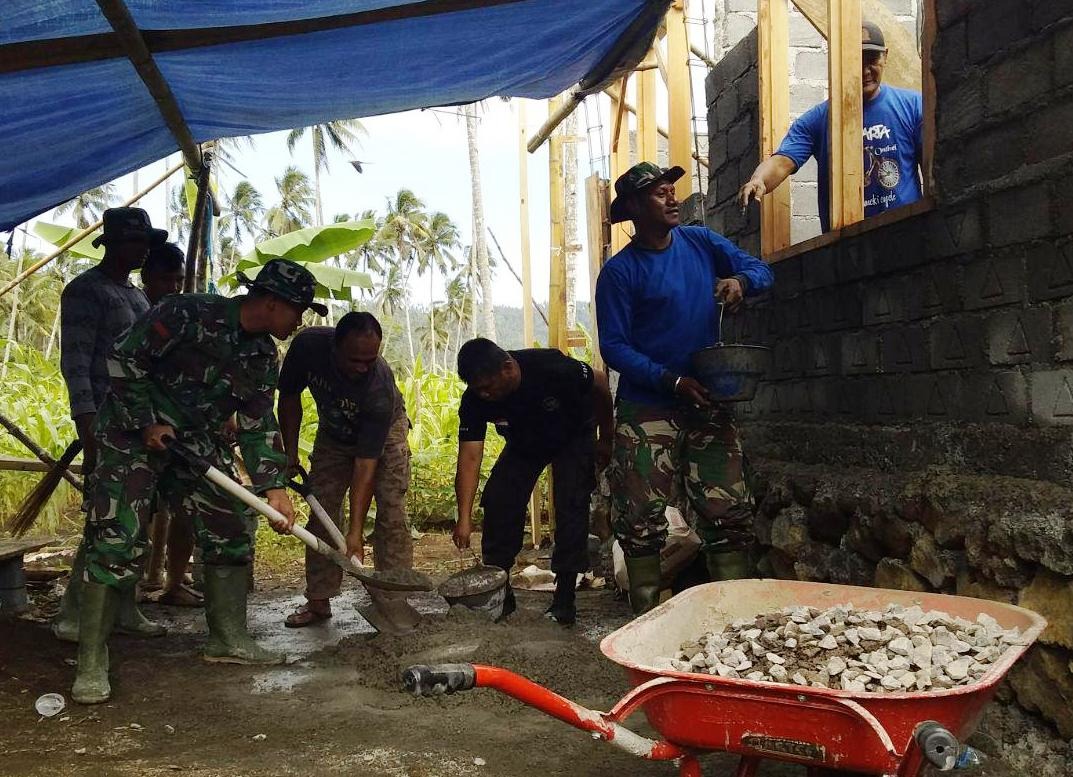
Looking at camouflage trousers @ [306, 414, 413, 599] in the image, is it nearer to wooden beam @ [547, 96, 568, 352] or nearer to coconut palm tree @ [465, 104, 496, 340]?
wooden beam @ [547, 96, 568, 352]

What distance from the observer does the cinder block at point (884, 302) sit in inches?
134

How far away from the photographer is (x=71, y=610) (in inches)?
172

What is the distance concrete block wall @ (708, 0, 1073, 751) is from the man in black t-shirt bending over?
3.17 ft

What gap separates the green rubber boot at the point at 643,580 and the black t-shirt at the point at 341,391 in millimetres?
1328

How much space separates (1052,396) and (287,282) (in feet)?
8.75

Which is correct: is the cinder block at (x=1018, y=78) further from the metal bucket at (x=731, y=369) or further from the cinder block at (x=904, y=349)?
the metal bucket at (x=731, y=369)

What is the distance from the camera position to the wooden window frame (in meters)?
3.26

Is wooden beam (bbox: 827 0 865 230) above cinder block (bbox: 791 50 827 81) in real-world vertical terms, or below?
below

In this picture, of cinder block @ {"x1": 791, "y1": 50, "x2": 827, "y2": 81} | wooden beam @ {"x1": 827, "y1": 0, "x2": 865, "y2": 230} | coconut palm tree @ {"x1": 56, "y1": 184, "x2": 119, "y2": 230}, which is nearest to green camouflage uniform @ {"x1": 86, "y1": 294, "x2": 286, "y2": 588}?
wooden beam @ {"x1": 827, "y1": 0, "x2": 865, "y2": 230}

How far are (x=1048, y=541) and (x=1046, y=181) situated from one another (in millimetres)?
1037

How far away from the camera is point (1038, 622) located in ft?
6.81

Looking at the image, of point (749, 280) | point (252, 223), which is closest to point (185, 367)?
point (749, 280)

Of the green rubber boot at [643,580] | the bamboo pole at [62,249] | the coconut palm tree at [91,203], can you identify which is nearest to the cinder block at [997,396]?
the green rubber boot at [643,580]

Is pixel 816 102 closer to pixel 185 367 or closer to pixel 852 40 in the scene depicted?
pixel 852 40
